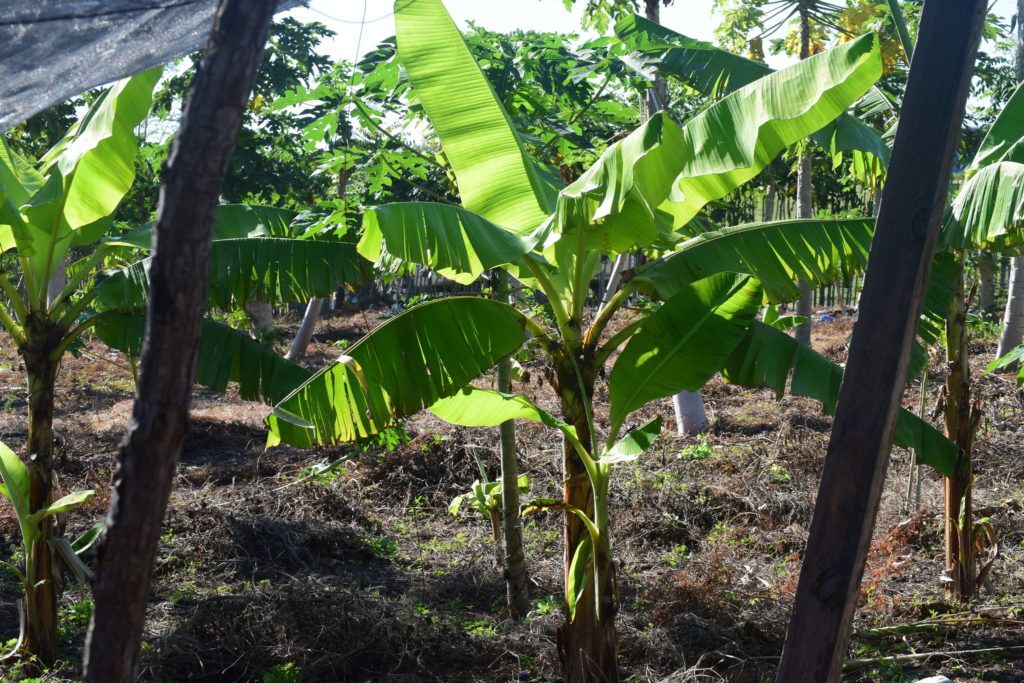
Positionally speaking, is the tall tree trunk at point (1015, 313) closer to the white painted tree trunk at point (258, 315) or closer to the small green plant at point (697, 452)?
the small green plant at point (697, 452)

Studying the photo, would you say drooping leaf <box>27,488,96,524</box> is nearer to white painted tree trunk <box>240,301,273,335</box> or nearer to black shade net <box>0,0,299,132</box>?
black shade net <box>0,0,299,132</box>

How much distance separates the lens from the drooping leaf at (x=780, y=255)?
4.57m

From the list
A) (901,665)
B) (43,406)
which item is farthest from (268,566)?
(901,665)

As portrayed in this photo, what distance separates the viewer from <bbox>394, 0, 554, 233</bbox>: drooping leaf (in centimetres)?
454

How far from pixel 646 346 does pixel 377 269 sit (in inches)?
79.7

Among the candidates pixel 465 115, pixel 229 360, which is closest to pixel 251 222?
pixel 229 360

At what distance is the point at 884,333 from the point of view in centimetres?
255

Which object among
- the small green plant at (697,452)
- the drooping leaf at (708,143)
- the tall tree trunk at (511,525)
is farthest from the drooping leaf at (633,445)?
the small green plant at (697,452)

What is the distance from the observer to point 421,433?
357 inches

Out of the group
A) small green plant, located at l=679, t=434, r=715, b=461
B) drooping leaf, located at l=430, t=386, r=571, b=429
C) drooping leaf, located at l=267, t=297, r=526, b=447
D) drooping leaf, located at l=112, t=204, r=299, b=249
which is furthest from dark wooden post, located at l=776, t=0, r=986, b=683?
small green plant, located at l=679, t=434, r=715, b=461

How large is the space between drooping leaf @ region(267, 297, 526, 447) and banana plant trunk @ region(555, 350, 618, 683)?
0.48 meters

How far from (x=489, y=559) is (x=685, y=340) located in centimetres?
313

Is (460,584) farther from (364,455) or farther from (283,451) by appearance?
(283,451)

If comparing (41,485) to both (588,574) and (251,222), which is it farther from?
(588,574)
